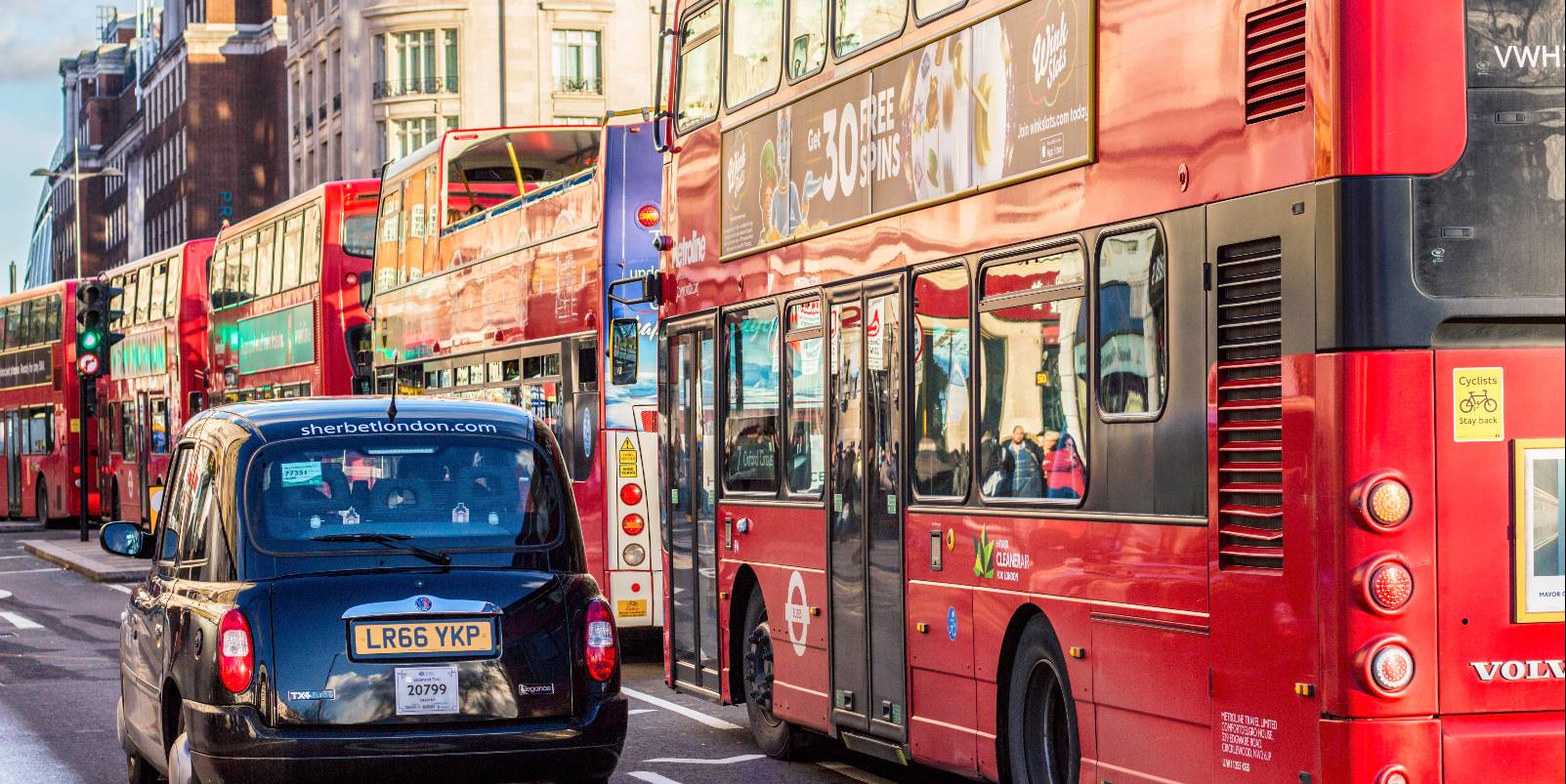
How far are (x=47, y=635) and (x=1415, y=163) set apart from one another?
16.3m

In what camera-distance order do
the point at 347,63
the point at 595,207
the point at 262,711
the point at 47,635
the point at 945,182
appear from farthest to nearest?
the point at 347,63
the point at 47,635
the point at 595,207
the point at 945,182
the point at 262,711

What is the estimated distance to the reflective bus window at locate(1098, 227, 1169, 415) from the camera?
24.6ft

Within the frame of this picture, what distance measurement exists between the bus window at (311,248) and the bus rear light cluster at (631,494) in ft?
43.2

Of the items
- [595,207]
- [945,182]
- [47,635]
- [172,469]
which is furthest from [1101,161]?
[47,635]

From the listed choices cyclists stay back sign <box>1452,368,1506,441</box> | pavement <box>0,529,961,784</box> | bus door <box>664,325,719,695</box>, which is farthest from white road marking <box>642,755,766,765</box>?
cyclists stay back sign <box>1452,368,1506,441</box>

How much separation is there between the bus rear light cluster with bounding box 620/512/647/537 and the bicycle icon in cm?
1078

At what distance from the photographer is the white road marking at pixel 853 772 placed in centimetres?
1107

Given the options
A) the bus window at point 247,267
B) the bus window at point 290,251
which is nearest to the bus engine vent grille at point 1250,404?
the bus window at point 290,251

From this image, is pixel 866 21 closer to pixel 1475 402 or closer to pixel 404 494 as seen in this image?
pixel 404 494

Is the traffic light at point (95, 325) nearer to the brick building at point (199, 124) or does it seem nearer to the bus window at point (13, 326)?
the bus window at point (13, 326)

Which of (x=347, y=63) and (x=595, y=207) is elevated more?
(x=347, y=63)

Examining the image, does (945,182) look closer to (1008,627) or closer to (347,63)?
(1008,627)

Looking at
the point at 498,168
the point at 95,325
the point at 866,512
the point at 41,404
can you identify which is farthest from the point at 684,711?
the point at 41,404

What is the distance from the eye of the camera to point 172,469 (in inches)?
385
